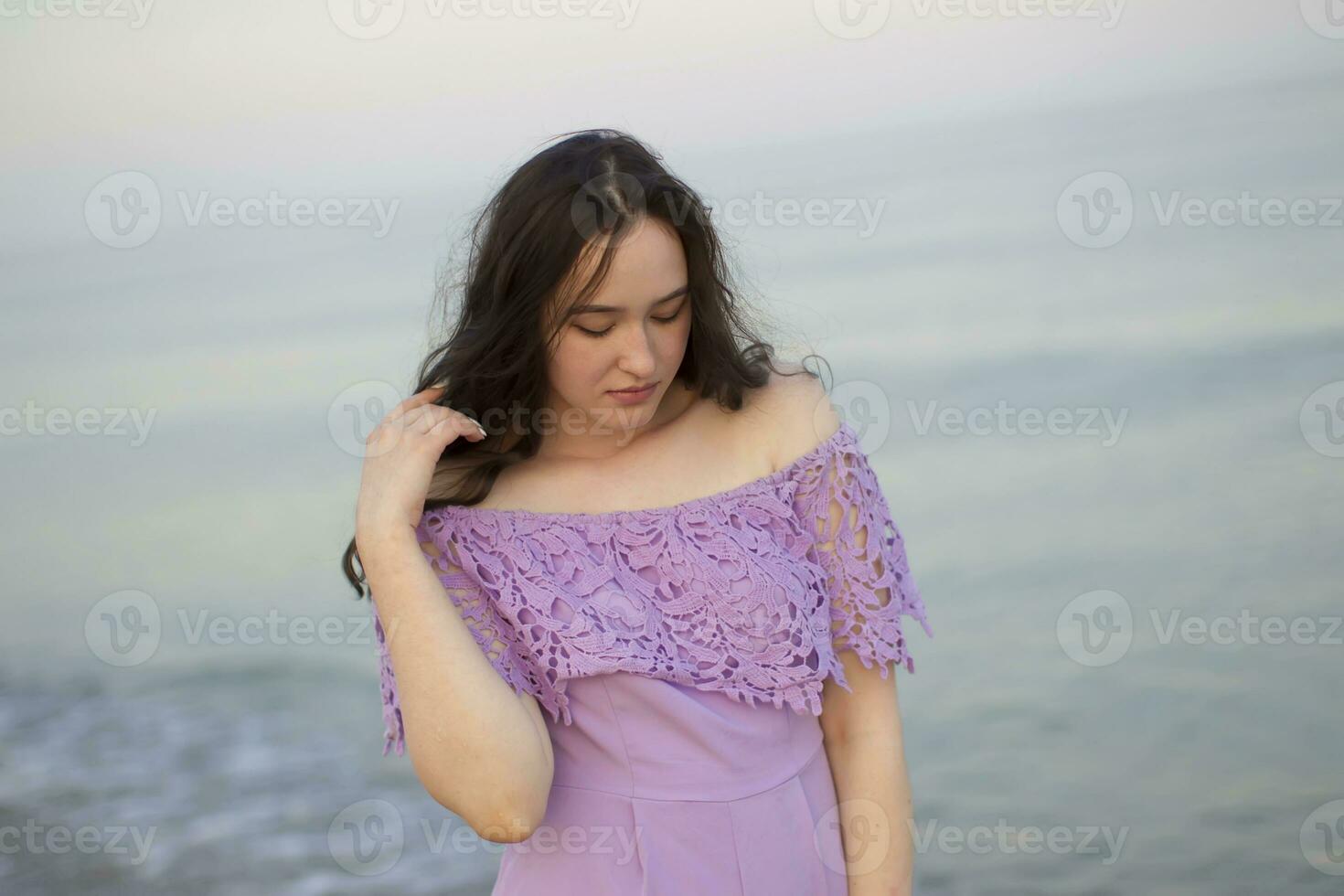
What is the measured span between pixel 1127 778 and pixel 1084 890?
17.4 inches

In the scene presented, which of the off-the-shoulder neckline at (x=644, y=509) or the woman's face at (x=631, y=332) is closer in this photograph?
the woman's face at (x=631, y=332)

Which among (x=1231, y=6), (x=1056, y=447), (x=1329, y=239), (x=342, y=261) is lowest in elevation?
(x=1056, y=447)

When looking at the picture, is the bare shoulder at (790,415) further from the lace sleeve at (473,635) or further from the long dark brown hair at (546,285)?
the lace sleeve at (473,635)

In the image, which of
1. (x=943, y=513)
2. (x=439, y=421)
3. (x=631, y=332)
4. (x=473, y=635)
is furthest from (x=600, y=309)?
(x=943, y=513)

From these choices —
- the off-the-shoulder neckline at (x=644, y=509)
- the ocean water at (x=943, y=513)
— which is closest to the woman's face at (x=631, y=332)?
the off-the-shoulder neckline at (x=644, y=509)

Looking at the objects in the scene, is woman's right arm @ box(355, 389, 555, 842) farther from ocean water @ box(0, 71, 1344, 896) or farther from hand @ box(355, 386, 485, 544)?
ocean water @ box(0, 71, 1344, 896)

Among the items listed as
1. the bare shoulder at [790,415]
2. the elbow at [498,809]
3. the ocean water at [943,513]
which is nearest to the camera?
the elbow at [498,809]

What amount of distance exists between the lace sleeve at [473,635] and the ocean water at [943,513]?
1.56 meters

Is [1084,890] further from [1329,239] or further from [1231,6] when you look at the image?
[1231,6]

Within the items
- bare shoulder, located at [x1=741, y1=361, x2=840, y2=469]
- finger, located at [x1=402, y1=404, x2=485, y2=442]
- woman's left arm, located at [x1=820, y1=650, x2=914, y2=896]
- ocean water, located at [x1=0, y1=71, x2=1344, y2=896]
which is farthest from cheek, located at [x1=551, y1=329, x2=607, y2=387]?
ocean water, located at [x1=0, y1=71, x2=1344, y2=896]

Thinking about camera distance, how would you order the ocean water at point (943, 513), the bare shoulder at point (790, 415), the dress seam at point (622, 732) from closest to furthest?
the dress seam at point (622, 732)
the bare shoulder at point (790, 415)
the ocean water at point (943, 513)

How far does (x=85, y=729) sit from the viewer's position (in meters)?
4.79

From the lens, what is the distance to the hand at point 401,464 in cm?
169

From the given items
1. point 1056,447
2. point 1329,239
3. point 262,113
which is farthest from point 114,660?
point 1329,239
